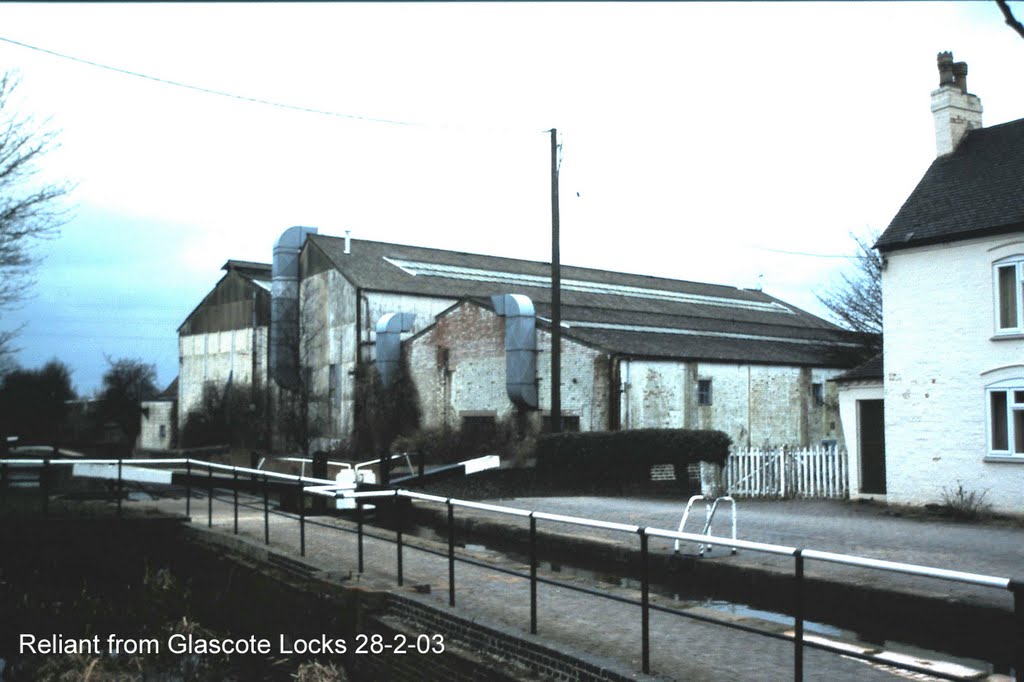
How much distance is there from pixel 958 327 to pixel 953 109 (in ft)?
17.7

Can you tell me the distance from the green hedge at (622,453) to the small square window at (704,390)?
19.7 ft

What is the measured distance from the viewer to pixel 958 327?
17359 mm

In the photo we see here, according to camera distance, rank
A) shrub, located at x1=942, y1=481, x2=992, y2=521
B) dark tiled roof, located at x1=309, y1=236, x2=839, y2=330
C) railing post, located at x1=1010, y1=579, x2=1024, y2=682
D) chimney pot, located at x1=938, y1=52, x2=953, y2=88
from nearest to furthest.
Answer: railing post, located at x1=1010, y1=579, x2=1024, y2=682 < shrub, located at x1=942, y1=481, x2=992, y2=521 < chimney pot, located at x1=938, y1=52, x2=953, y2=88 < dark tiled roof, located at x1=309, y1=236, x2=839, y2=330

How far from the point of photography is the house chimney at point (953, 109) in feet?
64.7

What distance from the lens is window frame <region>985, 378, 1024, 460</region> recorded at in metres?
16.3

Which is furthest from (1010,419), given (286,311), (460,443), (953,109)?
(286,311)

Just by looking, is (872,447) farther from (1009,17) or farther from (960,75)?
(1009,17)

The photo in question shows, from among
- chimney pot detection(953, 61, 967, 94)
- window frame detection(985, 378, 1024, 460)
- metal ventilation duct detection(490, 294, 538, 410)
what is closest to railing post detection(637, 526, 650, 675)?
window frame detection(985, 378, 1024, 460)

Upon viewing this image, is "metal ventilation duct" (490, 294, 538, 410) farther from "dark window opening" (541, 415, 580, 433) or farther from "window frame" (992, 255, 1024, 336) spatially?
"window frame" (992, 255, 1024, 336)

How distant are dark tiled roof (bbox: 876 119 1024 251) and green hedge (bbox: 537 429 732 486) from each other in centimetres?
592

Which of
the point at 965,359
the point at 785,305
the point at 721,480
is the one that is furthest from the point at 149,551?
the point at 785,305

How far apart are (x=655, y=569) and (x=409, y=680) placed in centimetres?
502

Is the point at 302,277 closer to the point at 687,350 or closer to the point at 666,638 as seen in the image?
the point at 687,350

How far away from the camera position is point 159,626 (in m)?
9.95
